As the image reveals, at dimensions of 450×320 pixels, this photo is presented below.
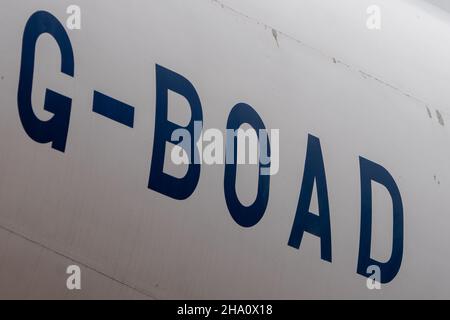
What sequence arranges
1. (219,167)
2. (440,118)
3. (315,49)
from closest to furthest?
(219,167)
(315,49)
(440,118)

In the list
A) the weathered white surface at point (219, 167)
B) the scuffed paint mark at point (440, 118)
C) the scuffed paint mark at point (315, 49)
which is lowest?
the weathered white surface at point (219, 167)

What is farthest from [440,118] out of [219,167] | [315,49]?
[219,167]

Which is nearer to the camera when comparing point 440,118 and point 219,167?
point 219,167

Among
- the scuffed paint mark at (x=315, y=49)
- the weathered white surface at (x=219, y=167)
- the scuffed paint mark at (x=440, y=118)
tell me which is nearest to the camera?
the weathered white surface at (x=219, y=167)

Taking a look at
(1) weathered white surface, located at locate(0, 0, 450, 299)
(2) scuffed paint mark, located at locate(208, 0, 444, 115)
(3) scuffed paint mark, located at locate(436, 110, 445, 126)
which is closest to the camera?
(1) weathered white surface, located at locate(0, 0, 450, 299)

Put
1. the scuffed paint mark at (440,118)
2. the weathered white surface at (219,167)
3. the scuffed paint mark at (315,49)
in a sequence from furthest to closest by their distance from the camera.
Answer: the scuffed paint mark at (440,118)
the scuffed paint mark at (315,49)
the weathered white surface at (219,167)

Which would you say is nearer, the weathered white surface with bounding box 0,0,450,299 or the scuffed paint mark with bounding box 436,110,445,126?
the weathered white surface with bounding box 0,0,450,299

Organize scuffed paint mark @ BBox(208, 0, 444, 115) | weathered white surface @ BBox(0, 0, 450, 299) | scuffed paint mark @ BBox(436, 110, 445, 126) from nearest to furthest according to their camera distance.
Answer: weathered white surface @ BBox(0, 0, 450, 299), scuffed paint mark @ BBox(208, 0, 444, 115), scuffed paint mark @ BBox(436, 110, 445, 126)

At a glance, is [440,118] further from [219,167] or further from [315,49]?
[219,167]

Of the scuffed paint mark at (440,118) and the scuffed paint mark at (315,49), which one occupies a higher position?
the scuffed paint mark at (315,49)

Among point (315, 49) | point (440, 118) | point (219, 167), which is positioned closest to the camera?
point (219, 167)

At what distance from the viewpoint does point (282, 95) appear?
13.9ft

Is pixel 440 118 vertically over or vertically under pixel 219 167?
over

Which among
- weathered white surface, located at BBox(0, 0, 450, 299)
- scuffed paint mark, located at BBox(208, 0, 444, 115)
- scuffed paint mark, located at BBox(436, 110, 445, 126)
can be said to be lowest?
weathered white surface, located at BBox(0, 0, 450, 299)
